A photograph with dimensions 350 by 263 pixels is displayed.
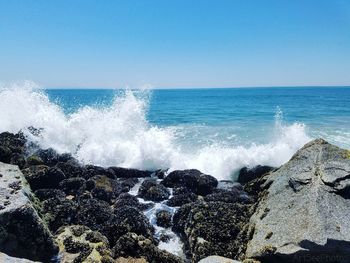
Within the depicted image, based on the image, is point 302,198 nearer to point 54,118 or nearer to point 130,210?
point 130,210

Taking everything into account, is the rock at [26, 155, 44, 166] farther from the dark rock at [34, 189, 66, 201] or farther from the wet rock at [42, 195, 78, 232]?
the wet rock at [42, 195, 78, 232]

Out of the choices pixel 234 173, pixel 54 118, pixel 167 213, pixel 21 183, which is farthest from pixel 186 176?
pixel 54 118

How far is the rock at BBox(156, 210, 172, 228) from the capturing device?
32.8 feet

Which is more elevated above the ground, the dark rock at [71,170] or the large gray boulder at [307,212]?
the large gray boulder at [307,212]

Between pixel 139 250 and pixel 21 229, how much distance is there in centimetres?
226

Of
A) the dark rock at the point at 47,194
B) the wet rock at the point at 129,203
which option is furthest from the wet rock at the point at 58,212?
the wet rock at the point at 129,203

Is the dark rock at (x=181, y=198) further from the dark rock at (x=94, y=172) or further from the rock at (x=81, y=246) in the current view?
the rock at (x=81, y=246)

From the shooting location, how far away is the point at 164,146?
18.3 meters

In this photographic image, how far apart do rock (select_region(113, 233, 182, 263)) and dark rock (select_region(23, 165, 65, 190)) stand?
17.7 feet

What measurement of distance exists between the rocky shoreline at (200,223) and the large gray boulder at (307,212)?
0.05ft

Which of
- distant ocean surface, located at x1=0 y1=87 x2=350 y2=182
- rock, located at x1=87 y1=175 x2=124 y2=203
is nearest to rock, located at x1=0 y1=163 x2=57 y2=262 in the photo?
rock, located at x1=87 y1=175 x2=124 y2=203

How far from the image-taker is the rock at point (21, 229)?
22.2ft

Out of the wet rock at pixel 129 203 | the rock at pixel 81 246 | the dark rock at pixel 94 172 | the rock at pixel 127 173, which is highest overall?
the rock at pixel 81 246

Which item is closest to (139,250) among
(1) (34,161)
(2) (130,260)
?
(2) (130,260)
